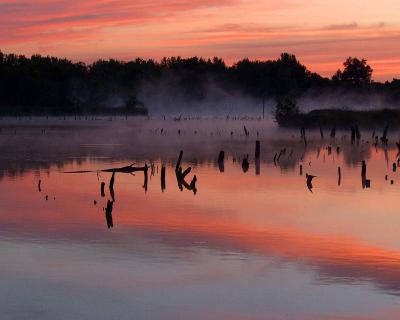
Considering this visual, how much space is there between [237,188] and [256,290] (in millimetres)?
20084

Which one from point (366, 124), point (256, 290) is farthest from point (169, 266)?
point (366, 124)

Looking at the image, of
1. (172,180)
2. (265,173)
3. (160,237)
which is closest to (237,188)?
(172,180)

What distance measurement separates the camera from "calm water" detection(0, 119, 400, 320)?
16848 millimetres

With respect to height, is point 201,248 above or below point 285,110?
below

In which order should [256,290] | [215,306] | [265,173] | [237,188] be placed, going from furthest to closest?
[265,173]
[237,188]
[256,290]
[215,306]

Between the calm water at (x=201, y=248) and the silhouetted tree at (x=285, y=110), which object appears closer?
the calm water at (x=201, y=248)

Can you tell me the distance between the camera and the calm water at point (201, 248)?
1685 centimetres

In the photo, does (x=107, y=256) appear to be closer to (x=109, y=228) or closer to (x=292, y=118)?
(x=109, y=228)

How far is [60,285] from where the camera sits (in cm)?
1816

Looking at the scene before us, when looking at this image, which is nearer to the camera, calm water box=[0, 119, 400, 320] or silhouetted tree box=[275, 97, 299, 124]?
calm water box=[0, 119, 400, 320]

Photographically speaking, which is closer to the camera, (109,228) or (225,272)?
(225,272)

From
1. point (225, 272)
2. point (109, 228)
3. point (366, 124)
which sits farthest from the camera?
point (366, 124)

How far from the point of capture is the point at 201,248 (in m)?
22.4

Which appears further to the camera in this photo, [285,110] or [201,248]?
[285,110]
